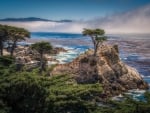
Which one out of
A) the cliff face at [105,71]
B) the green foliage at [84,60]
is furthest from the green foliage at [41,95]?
the green foliage at [84,60]

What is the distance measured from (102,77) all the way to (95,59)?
19.1 ft

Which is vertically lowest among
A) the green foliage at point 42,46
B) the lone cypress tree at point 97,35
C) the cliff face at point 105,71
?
the cliff face at point 105,71

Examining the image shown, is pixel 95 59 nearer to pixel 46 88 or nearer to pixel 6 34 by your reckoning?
pixel 6 34

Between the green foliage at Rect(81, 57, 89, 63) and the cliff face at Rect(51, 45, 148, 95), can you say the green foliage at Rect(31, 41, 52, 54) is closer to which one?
the cliff face at Rect(51, 45, 148, 95)

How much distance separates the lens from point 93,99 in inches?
992

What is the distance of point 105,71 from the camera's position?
83000mm

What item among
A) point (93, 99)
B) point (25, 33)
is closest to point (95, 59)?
point (25, 33)

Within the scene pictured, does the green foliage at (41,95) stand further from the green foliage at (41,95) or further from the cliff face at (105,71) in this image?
the cliff face at (105,71)

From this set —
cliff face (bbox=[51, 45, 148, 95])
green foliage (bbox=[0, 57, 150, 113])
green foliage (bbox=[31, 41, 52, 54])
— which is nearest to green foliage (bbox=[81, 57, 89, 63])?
cliff face (bbox=[51, 45, 148, 95])

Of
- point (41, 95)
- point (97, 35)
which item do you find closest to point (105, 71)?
point (97, 35)

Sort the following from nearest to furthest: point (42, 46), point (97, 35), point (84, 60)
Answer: point (84, 60) → point (42, 46) → point (97, 35)

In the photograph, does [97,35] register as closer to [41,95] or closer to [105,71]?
[105,71]

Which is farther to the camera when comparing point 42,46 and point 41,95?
point 42,46

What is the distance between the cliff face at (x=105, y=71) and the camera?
8156 centimetres
